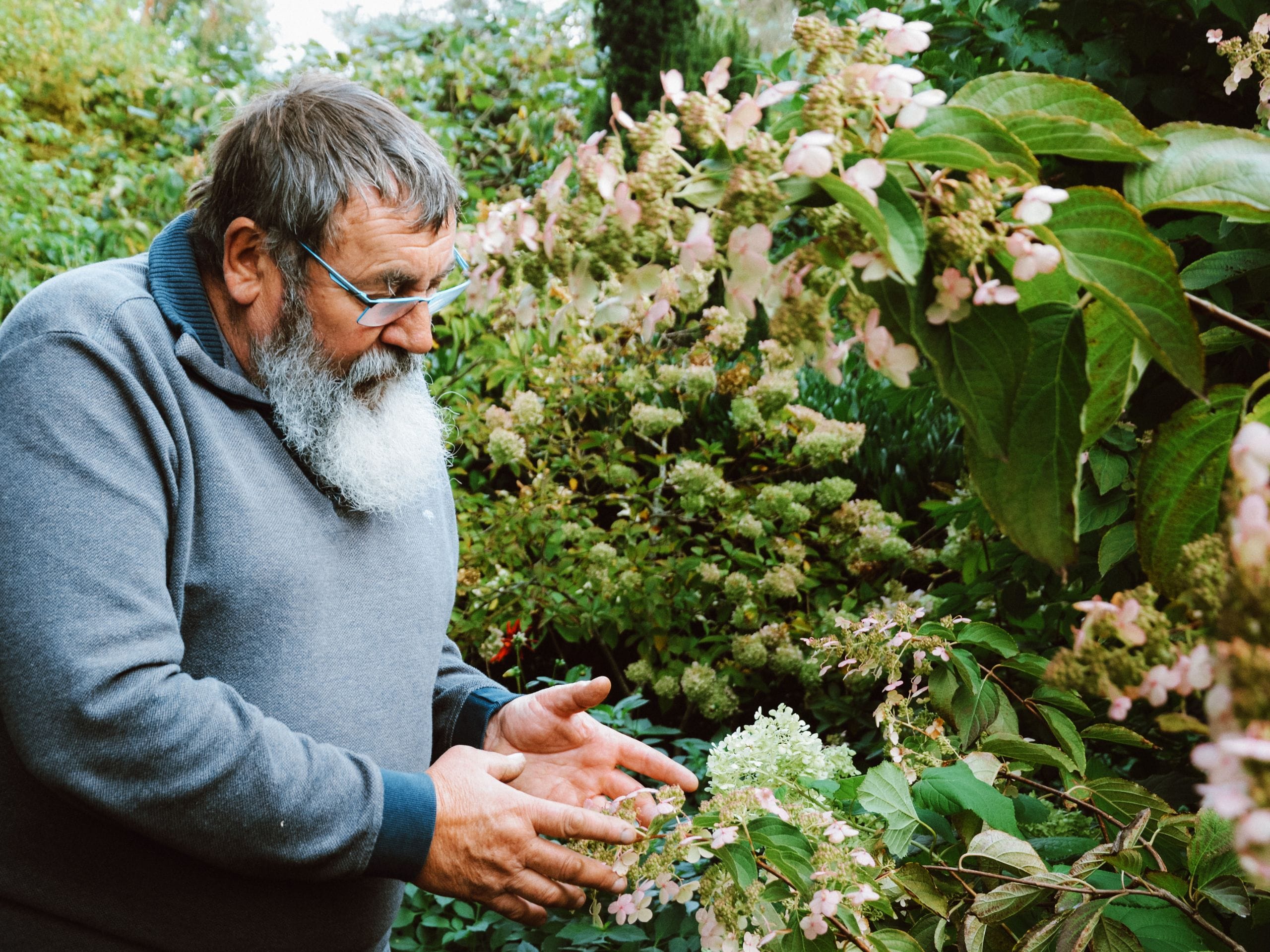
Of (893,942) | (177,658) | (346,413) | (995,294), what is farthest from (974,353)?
(346,413)

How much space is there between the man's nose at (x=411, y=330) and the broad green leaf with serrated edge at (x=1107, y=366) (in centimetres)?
122

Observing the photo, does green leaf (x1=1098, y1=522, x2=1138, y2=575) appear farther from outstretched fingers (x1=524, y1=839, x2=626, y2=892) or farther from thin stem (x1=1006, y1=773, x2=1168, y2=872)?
outstretched fingers (x1=524, y1=839, x2=626, y2=892)

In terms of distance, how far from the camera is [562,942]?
223 centimetres

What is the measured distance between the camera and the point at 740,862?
1.19 m

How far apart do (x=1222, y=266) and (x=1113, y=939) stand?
947mm

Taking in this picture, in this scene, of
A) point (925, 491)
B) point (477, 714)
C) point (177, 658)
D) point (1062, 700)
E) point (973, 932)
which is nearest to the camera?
point (973, 932)

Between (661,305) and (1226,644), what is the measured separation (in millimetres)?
528

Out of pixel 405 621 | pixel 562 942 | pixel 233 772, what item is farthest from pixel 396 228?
pixel 562 942

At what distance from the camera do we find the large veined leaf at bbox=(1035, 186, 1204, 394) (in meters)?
0.62

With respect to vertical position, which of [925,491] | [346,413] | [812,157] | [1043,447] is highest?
[812,157]

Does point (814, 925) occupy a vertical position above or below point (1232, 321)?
below

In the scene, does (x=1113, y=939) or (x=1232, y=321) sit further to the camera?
(x=1113, y=939)

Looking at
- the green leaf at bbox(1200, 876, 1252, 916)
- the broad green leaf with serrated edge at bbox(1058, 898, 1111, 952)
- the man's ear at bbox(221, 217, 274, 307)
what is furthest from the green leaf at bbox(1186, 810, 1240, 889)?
the man's ear at bbox(221, 217, 274, 307)

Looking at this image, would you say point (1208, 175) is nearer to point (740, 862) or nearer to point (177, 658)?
point (740, 862)
